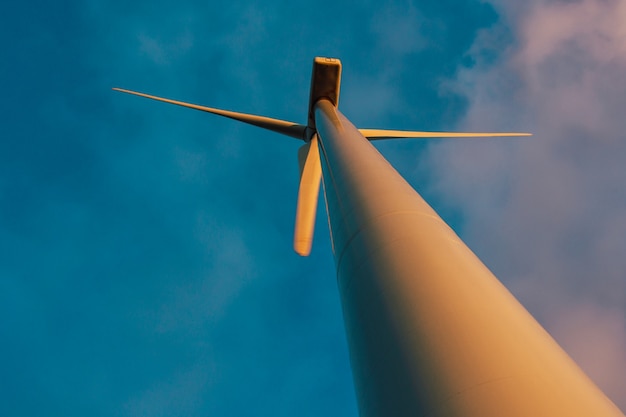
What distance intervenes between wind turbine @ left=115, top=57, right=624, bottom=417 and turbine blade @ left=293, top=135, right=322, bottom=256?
953cm

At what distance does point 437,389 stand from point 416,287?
1.11 m

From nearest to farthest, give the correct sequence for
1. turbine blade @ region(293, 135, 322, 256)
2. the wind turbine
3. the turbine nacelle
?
the wind turbine < turbine blade @ region(293, 135, 322, 256) < the turbine nacelle

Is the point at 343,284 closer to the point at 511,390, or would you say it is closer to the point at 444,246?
the point at 444,246

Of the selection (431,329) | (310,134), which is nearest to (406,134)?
(310,134)

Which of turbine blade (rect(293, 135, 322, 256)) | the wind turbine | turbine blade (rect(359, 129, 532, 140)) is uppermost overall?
turbine blade (rect(359, 129, 532, 140))

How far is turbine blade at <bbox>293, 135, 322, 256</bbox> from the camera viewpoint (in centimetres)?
1650

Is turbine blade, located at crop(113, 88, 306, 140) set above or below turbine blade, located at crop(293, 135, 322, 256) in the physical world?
above

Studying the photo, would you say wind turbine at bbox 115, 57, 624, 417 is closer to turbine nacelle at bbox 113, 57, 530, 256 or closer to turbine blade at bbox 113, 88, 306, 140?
turbine nacelle at bbox 113, 57, 530, 256

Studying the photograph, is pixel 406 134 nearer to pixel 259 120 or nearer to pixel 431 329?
pixel 259 120

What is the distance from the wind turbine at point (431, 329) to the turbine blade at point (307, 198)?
31.3 feet

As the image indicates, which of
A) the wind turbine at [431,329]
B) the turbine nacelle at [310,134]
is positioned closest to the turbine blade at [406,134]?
the turbine nacelle at [310,134]

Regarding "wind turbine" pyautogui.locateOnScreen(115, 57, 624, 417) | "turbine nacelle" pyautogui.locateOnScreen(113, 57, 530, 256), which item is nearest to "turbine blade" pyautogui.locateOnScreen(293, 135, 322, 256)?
"turbine nacelle" pyautogui.locateOnScreen(113, 57, 530, 256)

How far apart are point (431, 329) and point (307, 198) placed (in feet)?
47.3

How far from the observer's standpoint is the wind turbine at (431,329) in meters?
3.29
